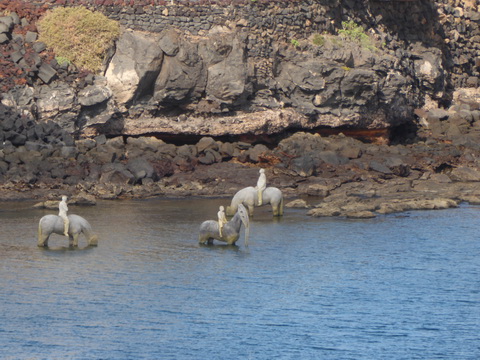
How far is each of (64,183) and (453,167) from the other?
90.0 ft

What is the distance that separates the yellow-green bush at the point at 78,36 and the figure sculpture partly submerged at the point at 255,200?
18410 millimetres

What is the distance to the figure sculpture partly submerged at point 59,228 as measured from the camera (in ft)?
123

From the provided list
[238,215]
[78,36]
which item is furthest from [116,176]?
[238,215]

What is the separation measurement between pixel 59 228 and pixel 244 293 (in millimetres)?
9406

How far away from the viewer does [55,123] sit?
59.0m

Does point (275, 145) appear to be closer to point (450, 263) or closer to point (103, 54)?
point (103, 54)

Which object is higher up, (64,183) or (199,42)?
(199,42)

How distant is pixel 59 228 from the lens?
3762 centimetres

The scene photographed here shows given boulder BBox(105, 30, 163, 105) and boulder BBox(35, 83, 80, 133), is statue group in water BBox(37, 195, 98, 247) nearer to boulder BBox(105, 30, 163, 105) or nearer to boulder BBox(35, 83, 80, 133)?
boulder BBox(35, 83, 80, 133)

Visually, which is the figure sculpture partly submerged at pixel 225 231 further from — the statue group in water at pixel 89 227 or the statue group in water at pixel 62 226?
the statue group in water at pixel 62 226

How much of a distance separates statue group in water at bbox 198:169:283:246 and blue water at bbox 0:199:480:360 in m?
0.54

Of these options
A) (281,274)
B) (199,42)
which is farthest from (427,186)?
(281,274)

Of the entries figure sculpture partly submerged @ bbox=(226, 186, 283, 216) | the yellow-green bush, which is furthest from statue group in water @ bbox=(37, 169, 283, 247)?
the yellow-green bush

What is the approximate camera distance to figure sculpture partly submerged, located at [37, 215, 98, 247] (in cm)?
3753
